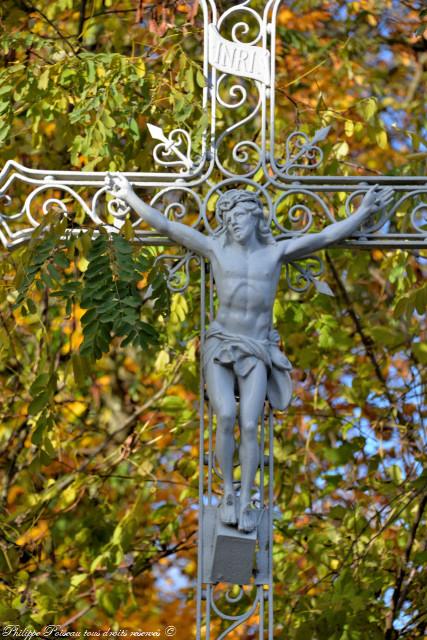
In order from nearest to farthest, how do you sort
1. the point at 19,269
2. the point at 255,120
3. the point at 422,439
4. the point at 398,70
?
the point at 19,269 → the point at 422,439 → the point at 255,120 → the point at 398,70

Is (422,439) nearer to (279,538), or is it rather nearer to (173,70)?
(279,538)

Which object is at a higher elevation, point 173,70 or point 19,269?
point 173,70

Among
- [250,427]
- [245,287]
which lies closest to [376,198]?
[245,287]

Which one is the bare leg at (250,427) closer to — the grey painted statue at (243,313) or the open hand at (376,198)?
the grey painted statue at (243,313)

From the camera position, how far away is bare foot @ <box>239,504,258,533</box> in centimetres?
625

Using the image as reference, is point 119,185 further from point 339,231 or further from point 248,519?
point 248,519

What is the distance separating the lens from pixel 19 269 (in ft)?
22.5

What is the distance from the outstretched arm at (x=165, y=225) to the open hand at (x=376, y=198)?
27.6 inches

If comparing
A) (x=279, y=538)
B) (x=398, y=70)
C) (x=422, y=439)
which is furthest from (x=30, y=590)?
(x=398, y=70)

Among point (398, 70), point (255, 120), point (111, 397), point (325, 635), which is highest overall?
point (398, 70)

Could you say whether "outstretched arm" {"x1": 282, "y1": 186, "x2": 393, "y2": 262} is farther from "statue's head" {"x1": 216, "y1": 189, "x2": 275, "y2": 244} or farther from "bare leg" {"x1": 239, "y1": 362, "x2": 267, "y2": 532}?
"bare leg" {"x1": 239, "y1": 362, "x2": 267, "y2": 532}

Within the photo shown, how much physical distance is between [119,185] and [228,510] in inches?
58.4

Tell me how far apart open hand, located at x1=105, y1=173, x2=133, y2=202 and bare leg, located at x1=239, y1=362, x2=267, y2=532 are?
3.16 ft

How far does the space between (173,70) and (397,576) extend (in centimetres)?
321
